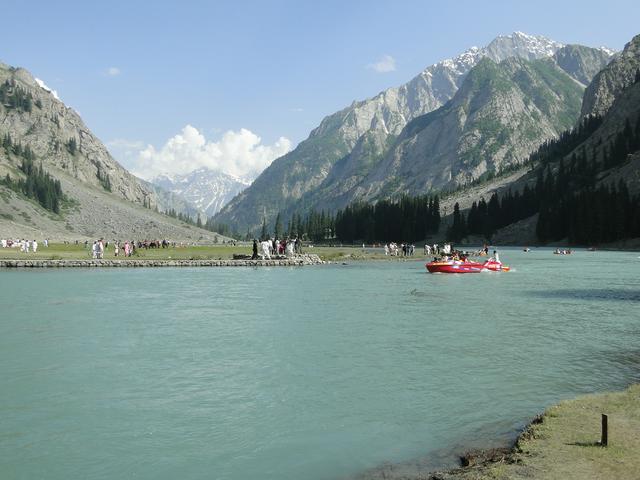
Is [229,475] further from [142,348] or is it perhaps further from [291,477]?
[142,348]

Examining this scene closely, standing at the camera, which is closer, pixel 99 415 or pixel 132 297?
pixel 99 415

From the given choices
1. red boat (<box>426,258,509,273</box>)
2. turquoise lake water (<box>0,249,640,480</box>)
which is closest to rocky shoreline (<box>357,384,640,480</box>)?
turquoise lake water (<box>0,249,640,480</box>)

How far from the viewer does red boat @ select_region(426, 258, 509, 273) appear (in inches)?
3061

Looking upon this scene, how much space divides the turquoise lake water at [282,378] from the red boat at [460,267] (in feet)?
102

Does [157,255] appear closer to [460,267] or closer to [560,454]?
[460,267]

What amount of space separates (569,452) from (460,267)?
6810 centimetres

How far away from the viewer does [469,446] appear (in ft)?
48.9

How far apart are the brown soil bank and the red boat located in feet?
202

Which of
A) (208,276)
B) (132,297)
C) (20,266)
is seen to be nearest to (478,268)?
(208,276)

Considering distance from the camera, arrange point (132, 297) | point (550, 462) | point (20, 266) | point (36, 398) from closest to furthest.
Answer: point (550, 462)
point (36, 398)
point (132, 297)
point (20, 266)

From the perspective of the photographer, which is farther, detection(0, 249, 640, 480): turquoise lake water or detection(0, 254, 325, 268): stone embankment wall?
detection(0, 254, 325, 268): stone embankment wall

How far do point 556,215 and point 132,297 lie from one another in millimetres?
175934

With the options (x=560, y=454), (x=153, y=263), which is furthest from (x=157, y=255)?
(x=560, y=454)

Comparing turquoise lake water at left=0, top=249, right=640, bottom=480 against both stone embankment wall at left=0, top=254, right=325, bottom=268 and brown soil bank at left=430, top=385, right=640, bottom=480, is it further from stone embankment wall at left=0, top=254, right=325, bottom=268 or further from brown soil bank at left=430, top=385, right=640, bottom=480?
stone embankment wall at left=0, top=254, right=325, bottom=268
